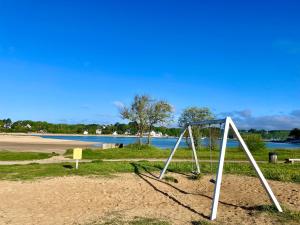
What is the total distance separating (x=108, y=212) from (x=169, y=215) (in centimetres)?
169

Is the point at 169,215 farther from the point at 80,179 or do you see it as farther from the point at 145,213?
the point at 80,179

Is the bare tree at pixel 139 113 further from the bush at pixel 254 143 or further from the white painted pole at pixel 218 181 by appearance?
the white painted pole at pixel 218 181

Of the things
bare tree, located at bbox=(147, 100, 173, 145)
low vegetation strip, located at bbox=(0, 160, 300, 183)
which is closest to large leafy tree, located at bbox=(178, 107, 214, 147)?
bare tree, located at bbox=(147, 100, 173, 145)

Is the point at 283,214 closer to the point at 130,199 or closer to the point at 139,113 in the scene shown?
the point at 130,199

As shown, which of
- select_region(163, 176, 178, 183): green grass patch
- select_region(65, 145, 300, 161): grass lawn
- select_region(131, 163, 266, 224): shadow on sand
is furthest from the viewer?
select_region(65, 145, 300, 161): grass lawn

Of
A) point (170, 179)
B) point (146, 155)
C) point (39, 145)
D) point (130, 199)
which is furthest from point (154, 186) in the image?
point (39, 145)

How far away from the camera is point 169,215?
36.4ft

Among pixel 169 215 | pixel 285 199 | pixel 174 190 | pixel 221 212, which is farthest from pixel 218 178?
pixel 174 190

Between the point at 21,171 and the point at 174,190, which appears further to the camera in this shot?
the point at 21,171

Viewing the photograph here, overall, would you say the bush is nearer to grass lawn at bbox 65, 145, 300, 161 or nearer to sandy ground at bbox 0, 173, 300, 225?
grass lawn at bbox 65, 145, 300, 161

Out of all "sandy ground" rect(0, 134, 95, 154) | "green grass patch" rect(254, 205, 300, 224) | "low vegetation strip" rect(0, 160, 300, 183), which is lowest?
"green grass patch" rect(254, 205, 300, 224)

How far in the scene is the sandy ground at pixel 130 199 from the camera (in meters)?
11.0

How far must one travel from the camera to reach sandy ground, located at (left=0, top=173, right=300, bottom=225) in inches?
432

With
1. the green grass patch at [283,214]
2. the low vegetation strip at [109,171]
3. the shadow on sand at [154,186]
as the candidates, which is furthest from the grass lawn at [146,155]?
the green grass patch at [283,214]
